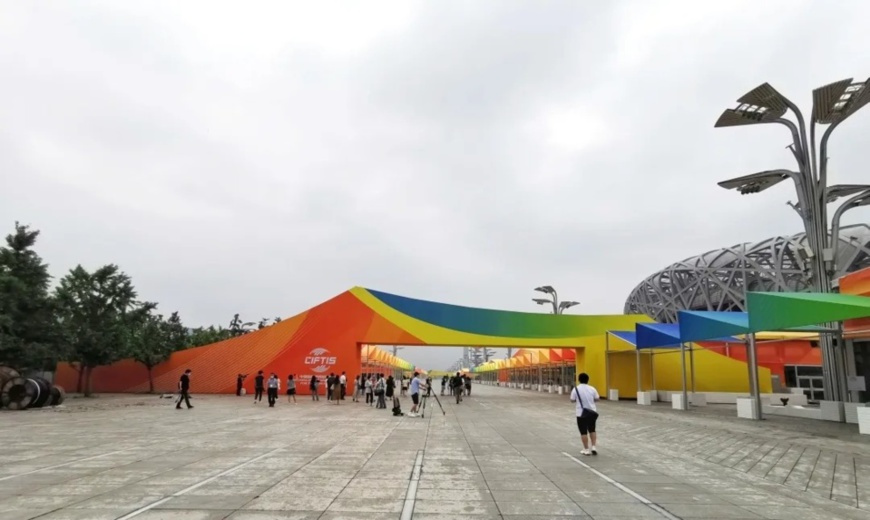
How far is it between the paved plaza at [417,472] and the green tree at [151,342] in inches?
741

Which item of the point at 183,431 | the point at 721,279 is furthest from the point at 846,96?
the point at 721,279

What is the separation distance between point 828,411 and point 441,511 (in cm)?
1895

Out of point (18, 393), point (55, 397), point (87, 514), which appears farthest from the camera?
point (55, 397)

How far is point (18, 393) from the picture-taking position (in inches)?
839

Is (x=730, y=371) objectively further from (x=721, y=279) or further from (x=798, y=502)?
(x=721, y=279)

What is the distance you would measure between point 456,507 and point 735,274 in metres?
75.8

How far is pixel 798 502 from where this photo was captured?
6.88 m

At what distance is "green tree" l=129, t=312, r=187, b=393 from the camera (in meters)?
33.4

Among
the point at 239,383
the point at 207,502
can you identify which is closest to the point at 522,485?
the point at 207,502

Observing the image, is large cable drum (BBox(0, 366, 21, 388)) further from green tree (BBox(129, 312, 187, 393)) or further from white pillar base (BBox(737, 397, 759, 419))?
white pillar base (BBox(737, 397, 759, 419))

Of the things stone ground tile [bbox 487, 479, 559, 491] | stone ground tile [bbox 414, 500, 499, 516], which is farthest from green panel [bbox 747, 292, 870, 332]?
stone ground tile [bbox 414, 500, 499, 516]

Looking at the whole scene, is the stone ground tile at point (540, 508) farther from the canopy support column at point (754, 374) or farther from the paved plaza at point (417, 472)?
the canopy support column at point (754, 374)

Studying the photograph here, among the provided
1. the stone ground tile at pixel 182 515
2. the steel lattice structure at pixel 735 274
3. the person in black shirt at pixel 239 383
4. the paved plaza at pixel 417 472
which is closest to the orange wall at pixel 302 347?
the person in black shirt at pixel 239 383

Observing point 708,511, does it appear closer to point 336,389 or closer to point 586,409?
point 586,409
